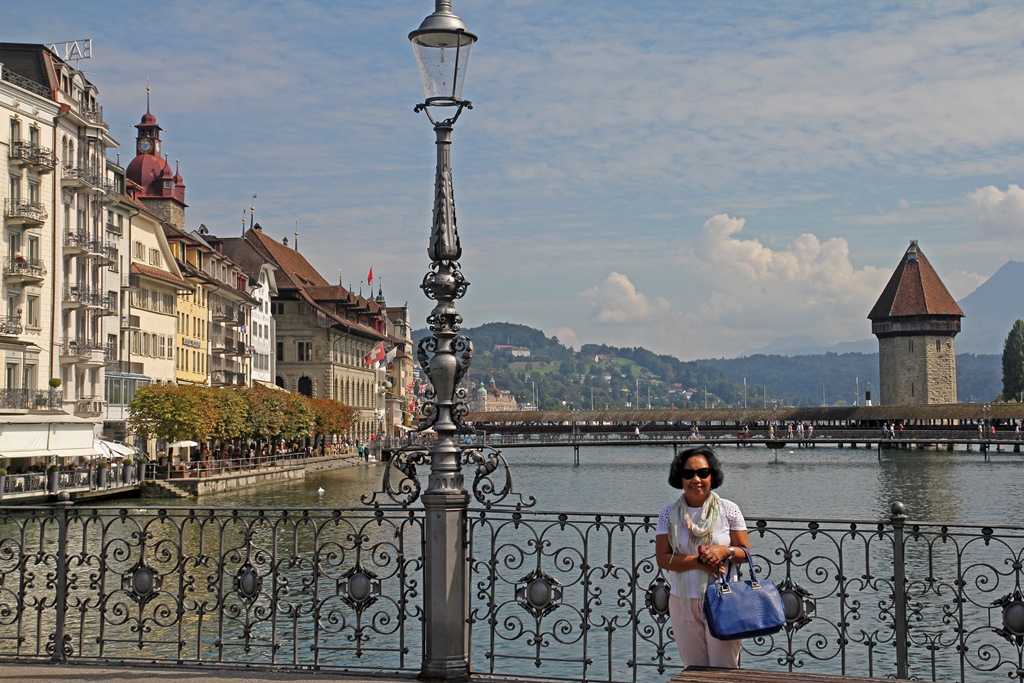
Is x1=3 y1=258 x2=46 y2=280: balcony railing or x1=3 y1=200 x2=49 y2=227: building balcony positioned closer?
x1=3 y1=200 x2=49 y2=227: building balcony

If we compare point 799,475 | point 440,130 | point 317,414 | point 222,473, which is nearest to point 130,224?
point 222,473

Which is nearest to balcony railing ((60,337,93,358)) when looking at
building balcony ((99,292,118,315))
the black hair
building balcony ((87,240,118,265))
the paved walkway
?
building balcony ((99,292,118,315))

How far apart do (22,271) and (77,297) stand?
17.5 ft

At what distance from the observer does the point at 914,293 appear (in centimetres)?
14162

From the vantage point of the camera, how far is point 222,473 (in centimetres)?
5972

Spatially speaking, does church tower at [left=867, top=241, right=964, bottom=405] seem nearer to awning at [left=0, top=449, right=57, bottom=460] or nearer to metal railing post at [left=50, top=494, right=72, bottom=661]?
awning at [left=0, top=449, right=57, bottom=460]

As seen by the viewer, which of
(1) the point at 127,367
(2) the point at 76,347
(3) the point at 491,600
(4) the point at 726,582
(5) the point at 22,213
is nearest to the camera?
(4) the point at 726,582

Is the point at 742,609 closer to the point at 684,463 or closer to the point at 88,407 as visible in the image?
the point at 684,463

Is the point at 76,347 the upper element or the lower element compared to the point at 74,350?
upper

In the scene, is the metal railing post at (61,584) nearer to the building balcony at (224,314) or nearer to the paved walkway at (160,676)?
the paved walkway at (160,676)

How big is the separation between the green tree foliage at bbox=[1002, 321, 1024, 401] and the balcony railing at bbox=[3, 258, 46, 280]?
108m

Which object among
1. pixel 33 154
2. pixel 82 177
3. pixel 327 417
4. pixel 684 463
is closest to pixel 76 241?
pixel 82 177

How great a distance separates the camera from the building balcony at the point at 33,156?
49375 millimetres

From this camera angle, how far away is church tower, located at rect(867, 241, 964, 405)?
135750 millimetres
